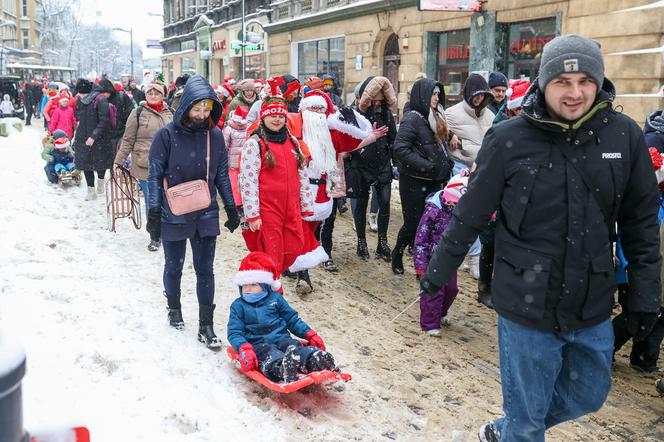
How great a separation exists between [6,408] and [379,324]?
174 inches

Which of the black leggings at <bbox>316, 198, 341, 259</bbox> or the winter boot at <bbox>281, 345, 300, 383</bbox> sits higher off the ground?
the black leggings at <bbox>316, 198, 341, 259</bbox>

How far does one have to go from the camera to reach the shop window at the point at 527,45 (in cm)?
1454

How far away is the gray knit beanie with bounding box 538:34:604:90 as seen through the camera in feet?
8.59

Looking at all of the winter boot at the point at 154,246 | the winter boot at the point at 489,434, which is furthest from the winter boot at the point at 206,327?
the winter boot at the point at 154,246

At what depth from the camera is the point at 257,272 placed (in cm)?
455

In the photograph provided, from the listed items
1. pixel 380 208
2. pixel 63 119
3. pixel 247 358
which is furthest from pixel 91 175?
pixel 247 358

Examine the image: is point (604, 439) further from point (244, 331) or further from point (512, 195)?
point (244, 331)

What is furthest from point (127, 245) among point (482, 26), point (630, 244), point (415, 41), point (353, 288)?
point (415, 41)

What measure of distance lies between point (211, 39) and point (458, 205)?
1642 inches

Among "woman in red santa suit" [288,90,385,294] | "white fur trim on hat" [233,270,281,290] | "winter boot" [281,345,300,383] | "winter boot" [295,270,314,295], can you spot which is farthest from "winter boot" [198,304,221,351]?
"winter boot" [295,270,314,295]

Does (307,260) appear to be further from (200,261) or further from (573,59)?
(573,59)

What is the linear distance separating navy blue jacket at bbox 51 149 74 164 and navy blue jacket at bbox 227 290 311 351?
29.9 feet

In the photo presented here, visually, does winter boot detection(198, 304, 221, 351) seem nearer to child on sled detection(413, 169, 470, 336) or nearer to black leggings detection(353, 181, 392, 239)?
child on sled detection(413, 169, 470, 336)

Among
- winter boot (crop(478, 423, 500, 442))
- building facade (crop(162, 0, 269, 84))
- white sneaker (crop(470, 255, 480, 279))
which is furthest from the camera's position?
building facade (crop(162, 0, 269, 84))
